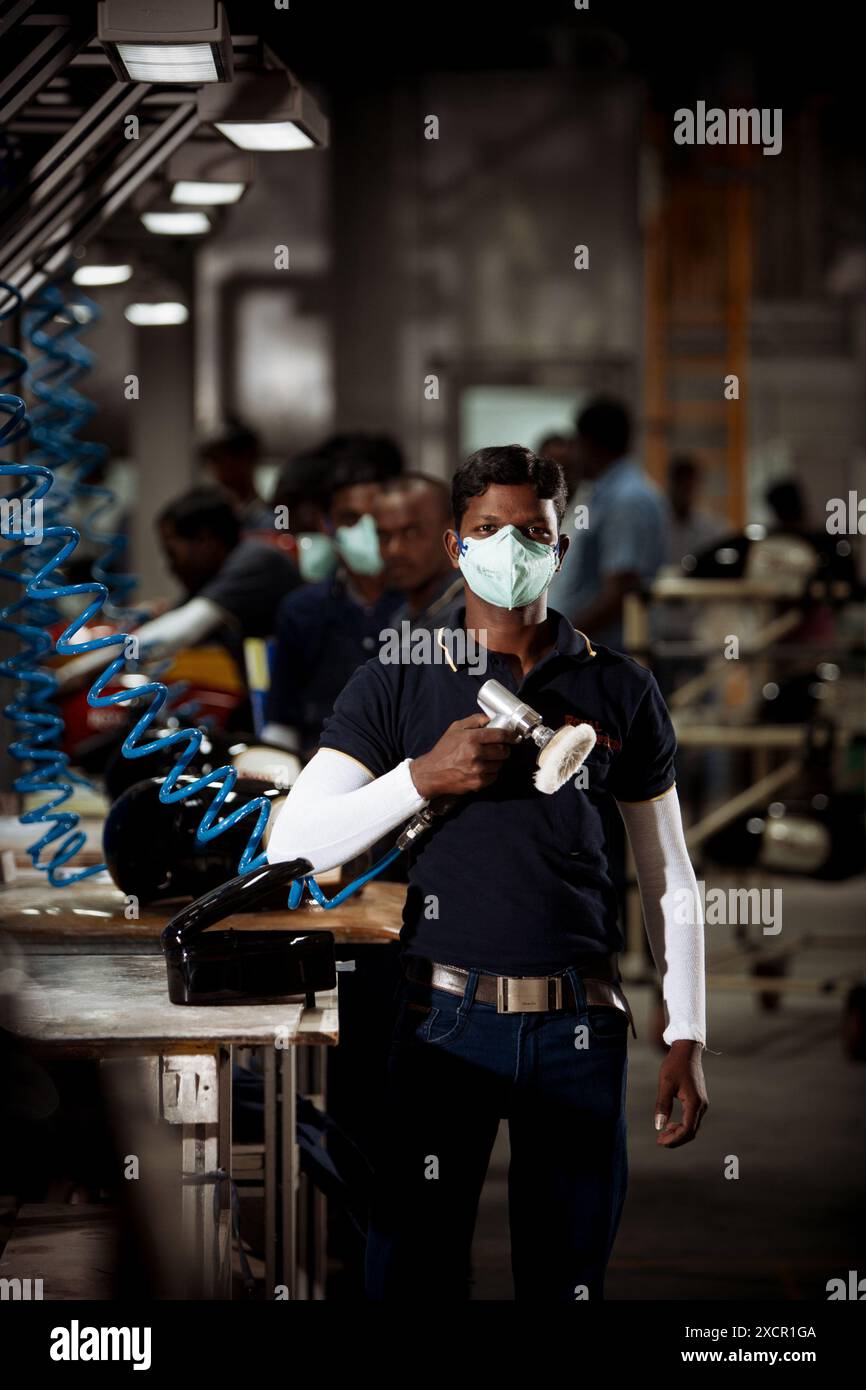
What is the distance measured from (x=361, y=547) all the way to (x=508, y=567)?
7.20 ft

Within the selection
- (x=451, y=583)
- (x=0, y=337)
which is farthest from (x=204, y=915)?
(x=0, y=337)

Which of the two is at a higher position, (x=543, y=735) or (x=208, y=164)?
(x=208, y=164)

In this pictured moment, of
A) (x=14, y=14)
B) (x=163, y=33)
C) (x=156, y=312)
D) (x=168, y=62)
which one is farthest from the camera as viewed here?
(x=156, y=312)

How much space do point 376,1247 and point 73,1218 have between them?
67 cm

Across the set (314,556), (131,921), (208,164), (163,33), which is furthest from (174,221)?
(131,921)

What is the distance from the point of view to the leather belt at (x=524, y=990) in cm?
247

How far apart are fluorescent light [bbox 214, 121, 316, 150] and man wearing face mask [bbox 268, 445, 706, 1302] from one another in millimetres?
1499

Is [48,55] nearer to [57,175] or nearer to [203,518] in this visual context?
[57,175]

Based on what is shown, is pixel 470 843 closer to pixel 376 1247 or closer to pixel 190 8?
pixel 376 1247

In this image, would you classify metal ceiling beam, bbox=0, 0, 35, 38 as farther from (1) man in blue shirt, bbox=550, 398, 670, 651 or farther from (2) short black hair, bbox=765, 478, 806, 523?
(2) short black hair, bbox=765, 478, 806, 523

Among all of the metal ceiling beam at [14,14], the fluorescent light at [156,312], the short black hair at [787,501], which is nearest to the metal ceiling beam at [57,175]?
the metal ceiling beam at [14,14]

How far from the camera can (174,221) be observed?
5.66 m

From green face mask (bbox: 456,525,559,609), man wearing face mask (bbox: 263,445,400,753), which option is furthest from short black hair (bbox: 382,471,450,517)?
green face mask (bbox: 456,525,559,609)

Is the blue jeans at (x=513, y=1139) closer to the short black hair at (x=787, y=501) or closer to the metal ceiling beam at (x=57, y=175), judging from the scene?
the metal ceiling beam at (x=57, y=175)
